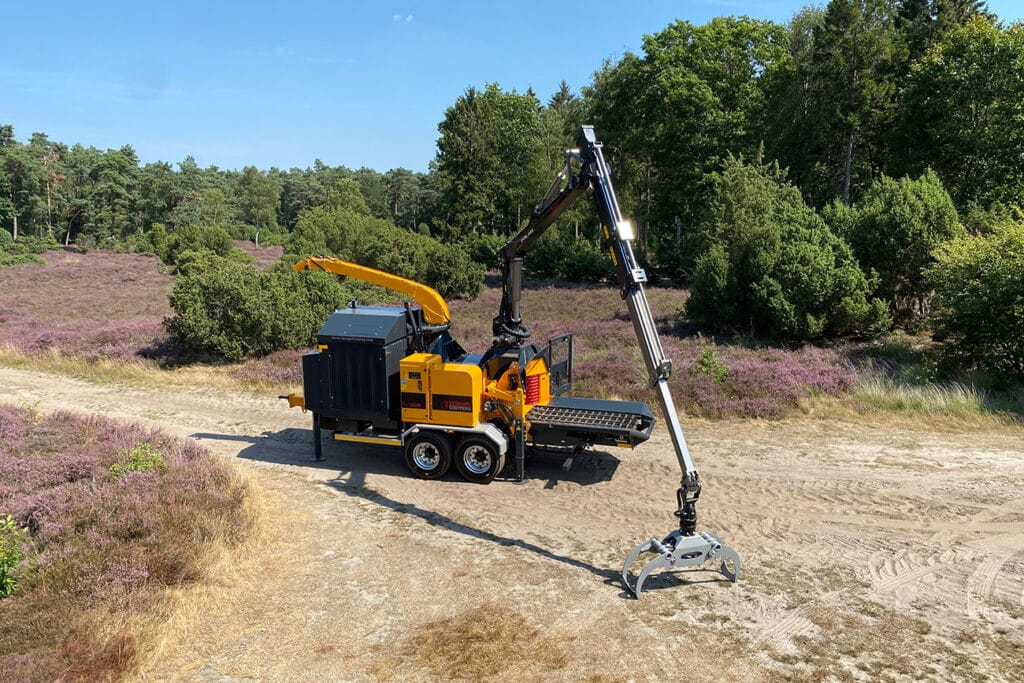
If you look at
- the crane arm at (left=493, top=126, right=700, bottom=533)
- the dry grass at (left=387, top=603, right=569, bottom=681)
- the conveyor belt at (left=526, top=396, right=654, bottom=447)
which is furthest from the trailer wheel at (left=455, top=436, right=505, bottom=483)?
the dry grass at (left=387, top=603, right=569, bottom=681)

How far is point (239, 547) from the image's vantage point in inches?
351

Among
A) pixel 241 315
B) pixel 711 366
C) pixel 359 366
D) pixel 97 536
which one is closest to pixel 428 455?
pixel 359 366

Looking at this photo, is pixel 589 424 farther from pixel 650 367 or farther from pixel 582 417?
pixel 650 367

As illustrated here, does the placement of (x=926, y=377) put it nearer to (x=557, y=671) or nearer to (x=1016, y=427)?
(x=1016, y=427)

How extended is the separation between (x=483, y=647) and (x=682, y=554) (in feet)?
8.63

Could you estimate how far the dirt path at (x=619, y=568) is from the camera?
6.66m

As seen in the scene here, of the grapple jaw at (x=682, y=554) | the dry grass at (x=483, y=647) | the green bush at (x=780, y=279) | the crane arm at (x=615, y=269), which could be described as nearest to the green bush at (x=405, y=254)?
the green bush at (x=780, y=279)

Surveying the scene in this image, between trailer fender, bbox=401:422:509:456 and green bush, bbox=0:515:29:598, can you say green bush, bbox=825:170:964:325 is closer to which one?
trailer fender, bbox=401:422:509:456

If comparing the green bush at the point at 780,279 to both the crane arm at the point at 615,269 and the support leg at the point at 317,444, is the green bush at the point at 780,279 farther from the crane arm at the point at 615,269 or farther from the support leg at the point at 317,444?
the support leg at the point at 317,444

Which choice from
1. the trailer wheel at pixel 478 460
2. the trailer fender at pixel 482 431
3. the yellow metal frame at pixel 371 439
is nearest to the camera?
the trailer fender at pixel 482 431

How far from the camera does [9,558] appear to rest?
729 cm

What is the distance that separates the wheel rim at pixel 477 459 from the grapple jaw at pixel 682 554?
3.86 m

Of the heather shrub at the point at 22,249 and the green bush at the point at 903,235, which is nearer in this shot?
the green bush at the point at 903,235

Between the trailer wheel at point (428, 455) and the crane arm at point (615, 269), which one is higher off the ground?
the crane arm at point (615, 269)
